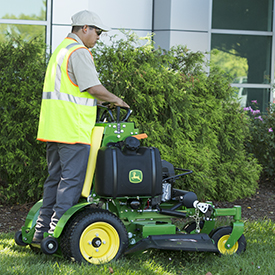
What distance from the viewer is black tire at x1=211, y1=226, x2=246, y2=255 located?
3684 millimetres

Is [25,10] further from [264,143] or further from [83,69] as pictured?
[83,69]

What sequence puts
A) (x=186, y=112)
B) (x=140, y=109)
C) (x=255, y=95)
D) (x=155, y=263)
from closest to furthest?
(x=155, y=263) → (x=140, y=109) → (x=186, y=112) → (x=255, y=95)

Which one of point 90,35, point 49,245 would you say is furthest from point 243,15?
point 49,245

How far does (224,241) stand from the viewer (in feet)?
12.2

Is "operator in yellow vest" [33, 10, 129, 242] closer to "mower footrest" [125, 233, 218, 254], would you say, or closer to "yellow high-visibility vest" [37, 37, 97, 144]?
"yellow high-visibility vest" [37, 37, 97, 144]

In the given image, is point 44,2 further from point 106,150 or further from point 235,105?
point 106,150

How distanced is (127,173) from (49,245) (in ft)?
2.54

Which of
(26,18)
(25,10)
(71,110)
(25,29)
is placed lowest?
(71,110)

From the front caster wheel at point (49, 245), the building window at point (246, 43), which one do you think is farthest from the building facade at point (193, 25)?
the front caster wheel at point (49, 245)

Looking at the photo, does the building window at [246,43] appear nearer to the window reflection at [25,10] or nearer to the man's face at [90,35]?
the window reflection at [25,10]

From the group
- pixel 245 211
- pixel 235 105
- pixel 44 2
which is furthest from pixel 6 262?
pixel 44 2

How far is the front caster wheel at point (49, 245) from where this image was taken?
311cm

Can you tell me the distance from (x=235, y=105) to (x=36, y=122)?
2812 mm

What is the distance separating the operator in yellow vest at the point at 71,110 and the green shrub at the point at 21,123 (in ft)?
6.07
